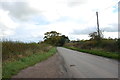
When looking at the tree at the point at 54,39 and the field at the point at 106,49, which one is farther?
the tree at the point at 54,39

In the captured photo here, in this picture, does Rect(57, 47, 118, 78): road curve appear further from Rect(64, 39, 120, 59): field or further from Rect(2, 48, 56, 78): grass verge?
Rect(64, 39, 120, 59): field

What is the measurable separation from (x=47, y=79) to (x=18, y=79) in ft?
4.41

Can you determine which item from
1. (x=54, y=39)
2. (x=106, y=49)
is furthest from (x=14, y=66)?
(x=54, y=39)

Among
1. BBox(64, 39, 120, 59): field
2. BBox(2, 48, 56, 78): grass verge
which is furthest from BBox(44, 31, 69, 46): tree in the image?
BBox(2, 48, 56, 78): grass verge

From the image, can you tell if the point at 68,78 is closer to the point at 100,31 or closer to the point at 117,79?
the point at 117,79

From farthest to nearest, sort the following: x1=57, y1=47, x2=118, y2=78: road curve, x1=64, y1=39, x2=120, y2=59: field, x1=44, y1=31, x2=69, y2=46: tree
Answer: x1=44, y1=31, x2=69, y2=46: tree → x1=64, y1=39, x2=120, y2=59: field → x1=57, y1=47, x2=118, y2=78: road curve

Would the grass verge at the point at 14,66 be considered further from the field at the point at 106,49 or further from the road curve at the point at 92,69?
the field at the point at 106,49

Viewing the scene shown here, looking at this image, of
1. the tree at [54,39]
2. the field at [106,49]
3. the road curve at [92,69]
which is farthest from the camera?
the tree at [54,39]

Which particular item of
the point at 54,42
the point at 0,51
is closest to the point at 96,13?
the point at 0,51

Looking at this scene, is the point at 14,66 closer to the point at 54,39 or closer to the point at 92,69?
the point at 92,69

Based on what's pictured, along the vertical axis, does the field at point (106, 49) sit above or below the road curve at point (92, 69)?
above

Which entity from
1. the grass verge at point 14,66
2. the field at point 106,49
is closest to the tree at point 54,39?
the field at point 106,49

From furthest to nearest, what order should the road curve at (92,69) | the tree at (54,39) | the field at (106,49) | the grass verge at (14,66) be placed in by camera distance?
1. the tree at (54,39)
2. the field at (106,49)
3. the grass verge at (14,66)
4. the road curve at (92,69)

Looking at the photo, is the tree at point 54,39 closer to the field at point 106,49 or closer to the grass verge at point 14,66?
the field at point 106,49
